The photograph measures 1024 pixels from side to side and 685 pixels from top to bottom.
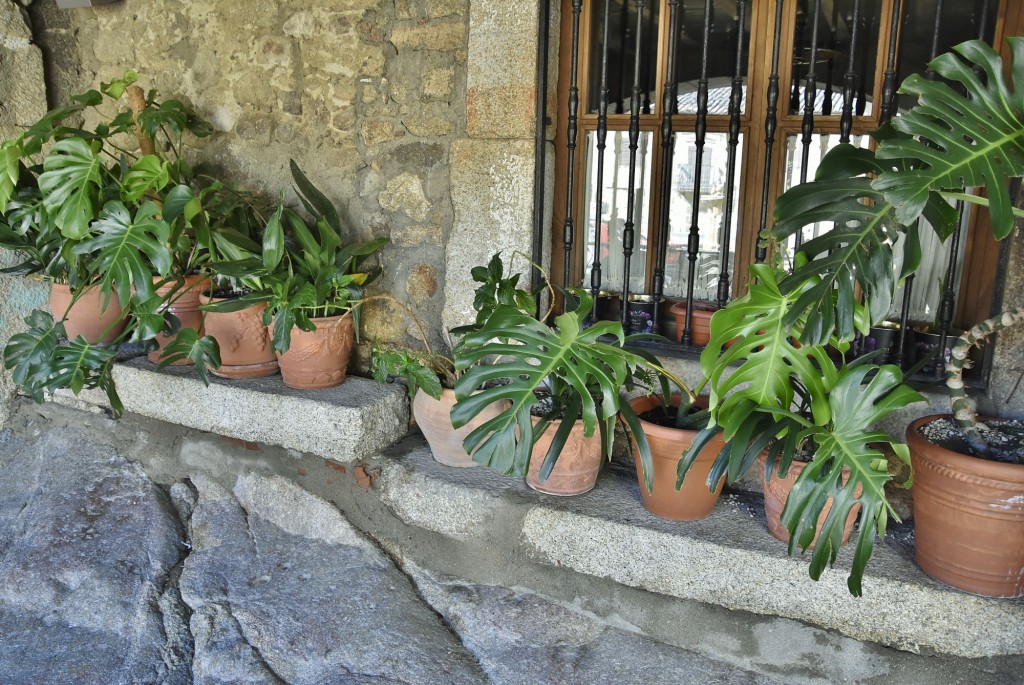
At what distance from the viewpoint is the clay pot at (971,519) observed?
1596 millimetres

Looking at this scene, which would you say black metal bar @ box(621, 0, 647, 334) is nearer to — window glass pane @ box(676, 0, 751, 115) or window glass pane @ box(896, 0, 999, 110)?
window glass pane @ box(676, 0, 751, 115)

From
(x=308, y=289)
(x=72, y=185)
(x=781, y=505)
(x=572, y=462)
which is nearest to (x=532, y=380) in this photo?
(x=572, y=462)

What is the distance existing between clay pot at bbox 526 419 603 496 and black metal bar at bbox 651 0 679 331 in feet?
1.58

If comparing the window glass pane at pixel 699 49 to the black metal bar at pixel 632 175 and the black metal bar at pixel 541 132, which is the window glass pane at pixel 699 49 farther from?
the black metal bar at pixel 541 132

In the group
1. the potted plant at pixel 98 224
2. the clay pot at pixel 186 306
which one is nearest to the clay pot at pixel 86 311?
the potted plant at pixel 98 224

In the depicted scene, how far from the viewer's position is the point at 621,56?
243 centimetres

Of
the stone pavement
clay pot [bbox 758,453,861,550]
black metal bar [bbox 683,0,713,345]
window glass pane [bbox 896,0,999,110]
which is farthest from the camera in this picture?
black metal bar [bbox 683,0,713,345]

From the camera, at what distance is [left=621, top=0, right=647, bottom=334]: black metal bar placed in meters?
2.20

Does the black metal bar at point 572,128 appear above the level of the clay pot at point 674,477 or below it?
above

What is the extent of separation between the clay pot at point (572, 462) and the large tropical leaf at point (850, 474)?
0.59 metres

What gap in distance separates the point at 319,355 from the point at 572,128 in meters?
1.04

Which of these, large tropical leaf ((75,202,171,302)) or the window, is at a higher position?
the window

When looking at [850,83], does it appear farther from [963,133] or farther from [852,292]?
[852,292]

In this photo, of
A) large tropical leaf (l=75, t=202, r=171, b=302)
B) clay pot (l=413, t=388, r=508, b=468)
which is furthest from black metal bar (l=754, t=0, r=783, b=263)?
large tropical leaf (l=75, t=202, r=171, b=302)
